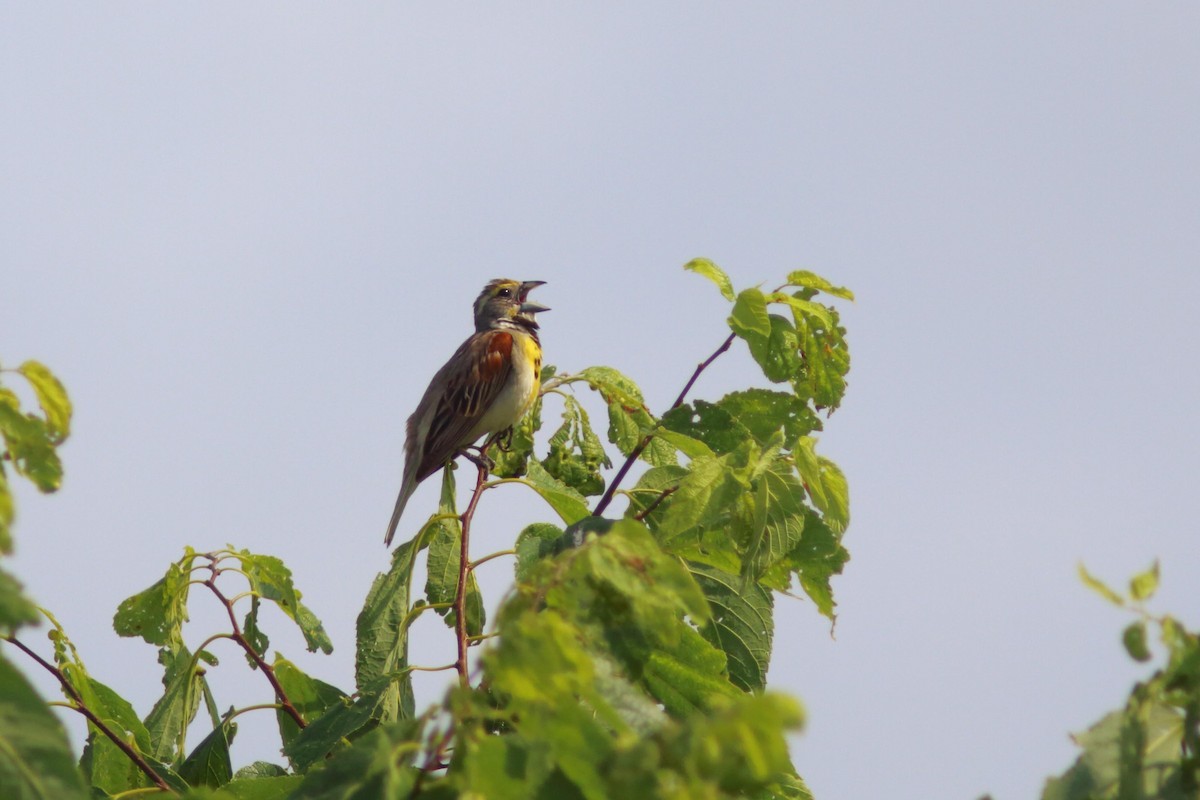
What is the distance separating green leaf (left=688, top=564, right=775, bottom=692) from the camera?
450 centimetres

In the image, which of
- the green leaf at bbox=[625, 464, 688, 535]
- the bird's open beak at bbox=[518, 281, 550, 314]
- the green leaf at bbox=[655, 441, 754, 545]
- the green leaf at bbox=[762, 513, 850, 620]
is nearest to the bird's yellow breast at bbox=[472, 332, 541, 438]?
the bird's open beak at bbox=[518, 281, 550, 314]

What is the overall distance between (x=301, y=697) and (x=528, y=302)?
6871 mm

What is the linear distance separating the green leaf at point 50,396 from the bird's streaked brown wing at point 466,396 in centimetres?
687

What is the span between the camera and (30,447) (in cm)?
282

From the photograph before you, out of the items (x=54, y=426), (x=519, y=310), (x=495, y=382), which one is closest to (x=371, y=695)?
(x=54, y=426)

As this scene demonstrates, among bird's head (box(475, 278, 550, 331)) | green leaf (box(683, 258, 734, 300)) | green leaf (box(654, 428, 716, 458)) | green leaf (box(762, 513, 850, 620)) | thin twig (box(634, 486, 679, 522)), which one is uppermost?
bird's head (box(475, 278, 550, 331))

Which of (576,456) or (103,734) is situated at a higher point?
(576,456)

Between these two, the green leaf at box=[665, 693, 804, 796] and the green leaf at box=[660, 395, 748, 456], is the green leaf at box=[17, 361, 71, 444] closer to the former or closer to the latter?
the green leaf at box=[665, 693, 804, 796]

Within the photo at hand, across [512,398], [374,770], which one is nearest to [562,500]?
[374,770]

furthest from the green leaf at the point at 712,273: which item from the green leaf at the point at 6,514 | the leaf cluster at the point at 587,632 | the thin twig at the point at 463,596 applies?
the green leaf at the point at 6,514

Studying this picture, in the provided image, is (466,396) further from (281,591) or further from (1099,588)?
(1099,588)

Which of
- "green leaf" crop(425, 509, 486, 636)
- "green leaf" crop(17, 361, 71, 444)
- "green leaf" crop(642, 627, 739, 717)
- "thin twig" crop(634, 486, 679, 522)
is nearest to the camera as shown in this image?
"green leaf" crop(17, 361, 71, 444)

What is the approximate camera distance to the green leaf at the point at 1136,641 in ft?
6.49

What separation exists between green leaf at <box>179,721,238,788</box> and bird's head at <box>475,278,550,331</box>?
6.85 m
